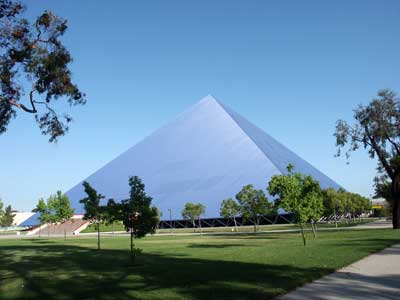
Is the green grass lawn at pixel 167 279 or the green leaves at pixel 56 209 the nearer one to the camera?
the green grass lawn at pixel 167 279

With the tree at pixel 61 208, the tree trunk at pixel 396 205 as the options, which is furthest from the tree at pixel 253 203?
the tree at pixel 61 208

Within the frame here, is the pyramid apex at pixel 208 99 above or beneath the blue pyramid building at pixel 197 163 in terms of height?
above

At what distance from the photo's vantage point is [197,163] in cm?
9875

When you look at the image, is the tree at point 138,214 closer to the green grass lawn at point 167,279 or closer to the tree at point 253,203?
the green grass lawn at point 167,279

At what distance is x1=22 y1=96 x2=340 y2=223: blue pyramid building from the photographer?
87.4 metres

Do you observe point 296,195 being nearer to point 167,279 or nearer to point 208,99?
point 167,279

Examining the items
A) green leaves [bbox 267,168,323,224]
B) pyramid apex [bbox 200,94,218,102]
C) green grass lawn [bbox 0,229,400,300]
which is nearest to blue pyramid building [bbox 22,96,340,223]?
pyramid apex [bbox 200,94,218,102]

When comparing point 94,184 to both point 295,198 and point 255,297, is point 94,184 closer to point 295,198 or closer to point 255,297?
point 295,198

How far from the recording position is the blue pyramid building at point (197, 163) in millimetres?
87438

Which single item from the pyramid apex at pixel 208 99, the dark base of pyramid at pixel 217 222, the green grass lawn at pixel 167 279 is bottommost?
the green grass lawn at pixel 167 279

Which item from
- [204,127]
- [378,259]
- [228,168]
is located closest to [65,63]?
[378,259]

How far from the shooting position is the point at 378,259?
53.0 feet

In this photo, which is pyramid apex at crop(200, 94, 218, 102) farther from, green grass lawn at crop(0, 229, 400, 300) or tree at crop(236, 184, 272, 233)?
green grass lawn at crop(0, 229, 400, 300)

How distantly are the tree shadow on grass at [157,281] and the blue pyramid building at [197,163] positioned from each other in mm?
66279
